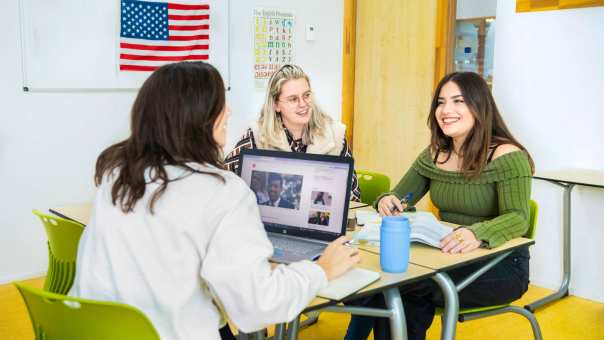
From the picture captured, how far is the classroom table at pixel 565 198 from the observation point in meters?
3.18

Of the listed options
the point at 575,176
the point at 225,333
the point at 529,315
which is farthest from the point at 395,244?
the point at 575,176

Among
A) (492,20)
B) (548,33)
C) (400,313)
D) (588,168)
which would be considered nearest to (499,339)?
(588,168)

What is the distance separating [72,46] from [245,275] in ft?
9.73

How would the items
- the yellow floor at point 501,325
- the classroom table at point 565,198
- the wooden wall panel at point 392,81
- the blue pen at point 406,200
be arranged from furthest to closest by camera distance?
the wooden wall panel at point 392,81 → the classroom table at point 565,198 → the yellow floor at point 501,325 → the blue pen at point 406,200

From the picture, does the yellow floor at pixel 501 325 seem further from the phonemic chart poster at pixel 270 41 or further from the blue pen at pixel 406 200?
the phonemic chart poster at pixel 270 41

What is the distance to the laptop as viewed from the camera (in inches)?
74.4

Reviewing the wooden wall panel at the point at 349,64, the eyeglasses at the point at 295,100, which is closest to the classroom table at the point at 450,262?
the eyeglasses at the point at 295,100

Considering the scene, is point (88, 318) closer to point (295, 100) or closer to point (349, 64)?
point (295, 100)

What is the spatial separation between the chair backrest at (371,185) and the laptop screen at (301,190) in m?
1.08

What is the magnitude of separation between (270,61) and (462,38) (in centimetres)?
140

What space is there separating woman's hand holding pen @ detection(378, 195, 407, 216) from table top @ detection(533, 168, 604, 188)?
114 cm

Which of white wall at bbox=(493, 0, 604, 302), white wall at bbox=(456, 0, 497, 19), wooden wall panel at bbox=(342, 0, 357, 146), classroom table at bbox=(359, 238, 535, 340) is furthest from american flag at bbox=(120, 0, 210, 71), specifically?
classroom table at bbox=(359, 238, 535, 340)

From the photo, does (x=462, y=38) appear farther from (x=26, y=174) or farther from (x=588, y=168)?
(x=26, y=174)

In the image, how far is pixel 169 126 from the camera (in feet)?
4.41
